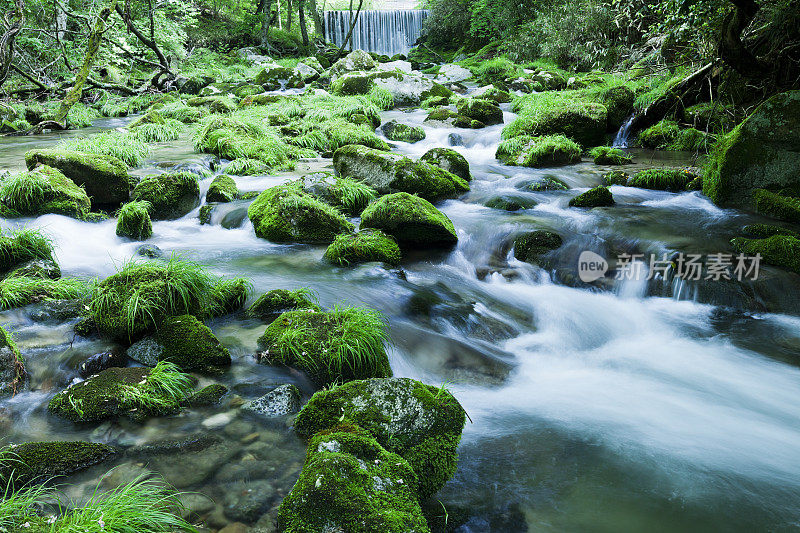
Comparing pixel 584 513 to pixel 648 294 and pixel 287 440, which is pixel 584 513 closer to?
pixel 287 440

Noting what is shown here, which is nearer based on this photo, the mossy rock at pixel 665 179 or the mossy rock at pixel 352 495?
the mossy rock at pixel 352 495

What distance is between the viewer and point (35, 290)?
491cm

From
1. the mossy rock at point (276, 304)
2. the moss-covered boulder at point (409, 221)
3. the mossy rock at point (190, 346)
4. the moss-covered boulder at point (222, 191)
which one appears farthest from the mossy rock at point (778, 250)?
the moss-covered boulder at point (222, 191)

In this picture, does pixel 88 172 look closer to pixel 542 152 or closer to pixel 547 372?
pixel 547 372

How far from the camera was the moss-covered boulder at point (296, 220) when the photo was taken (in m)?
7.13

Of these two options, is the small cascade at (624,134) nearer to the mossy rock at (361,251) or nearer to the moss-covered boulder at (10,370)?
the mossy rock at (361,251)

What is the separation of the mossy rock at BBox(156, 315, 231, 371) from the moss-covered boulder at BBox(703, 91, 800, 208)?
25.4 ft

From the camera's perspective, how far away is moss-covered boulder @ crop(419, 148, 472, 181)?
32.7ft

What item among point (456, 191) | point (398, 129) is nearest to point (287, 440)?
point (456, 191)

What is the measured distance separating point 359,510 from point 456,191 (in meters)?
7.51

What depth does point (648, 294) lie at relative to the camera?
614 centimetres

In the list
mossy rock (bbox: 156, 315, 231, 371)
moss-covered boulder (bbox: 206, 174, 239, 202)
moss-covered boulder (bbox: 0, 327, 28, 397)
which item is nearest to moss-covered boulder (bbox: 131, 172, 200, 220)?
moss-covered boulder (bbox: 206, 174, 239, 202)

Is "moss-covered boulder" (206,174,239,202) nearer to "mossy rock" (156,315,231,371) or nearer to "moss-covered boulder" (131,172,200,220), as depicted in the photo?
"moss-covered boulder" (131,172,200,220)

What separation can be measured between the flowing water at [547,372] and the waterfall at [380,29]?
3347 cm
